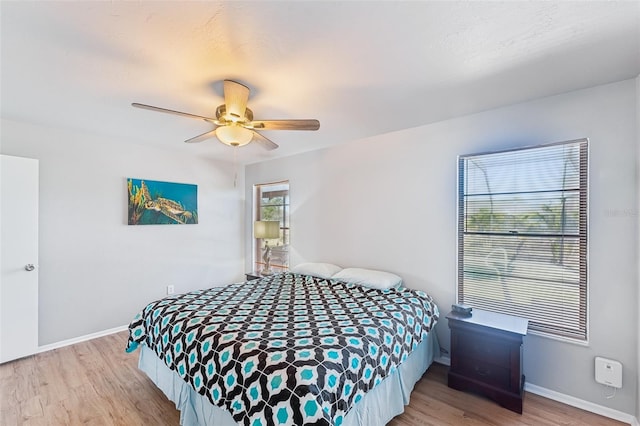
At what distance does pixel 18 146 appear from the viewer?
2.88 metres

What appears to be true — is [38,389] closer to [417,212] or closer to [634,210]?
[417,212]

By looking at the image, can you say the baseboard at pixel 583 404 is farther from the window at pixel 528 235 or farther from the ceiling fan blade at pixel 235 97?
the ceiling fan blade at pixel 235 97

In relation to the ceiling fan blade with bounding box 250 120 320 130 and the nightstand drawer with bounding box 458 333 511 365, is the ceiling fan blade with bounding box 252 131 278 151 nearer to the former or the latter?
the ceiling fan blade with bounding box 250 120 320 130

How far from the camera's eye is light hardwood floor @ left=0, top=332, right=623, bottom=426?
1.98 metres

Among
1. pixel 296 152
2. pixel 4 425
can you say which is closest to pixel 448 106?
pixel 296 152

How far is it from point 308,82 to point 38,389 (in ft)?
10.9

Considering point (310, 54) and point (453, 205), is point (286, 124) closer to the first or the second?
point (310, 54)

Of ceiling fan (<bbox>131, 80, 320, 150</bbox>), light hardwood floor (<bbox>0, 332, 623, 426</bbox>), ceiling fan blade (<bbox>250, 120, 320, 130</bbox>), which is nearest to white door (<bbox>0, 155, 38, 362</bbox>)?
light hardwood floor (<bbox>0, 332, 623, 426</bbox>)

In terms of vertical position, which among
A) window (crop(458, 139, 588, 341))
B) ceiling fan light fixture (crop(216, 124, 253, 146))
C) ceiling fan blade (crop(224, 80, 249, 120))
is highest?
ceiling fan blade (crop(224, 80, 249, 120))

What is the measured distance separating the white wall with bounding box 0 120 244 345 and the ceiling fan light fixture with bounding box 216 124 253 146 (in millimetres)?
2217

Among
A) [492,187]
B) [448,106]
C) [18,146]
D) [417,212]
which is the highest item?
[448,106]

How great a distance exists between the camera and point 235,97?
2037mm

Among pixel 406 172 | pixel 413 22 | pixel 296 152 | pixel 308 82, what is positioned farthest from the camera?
pixel 296 152

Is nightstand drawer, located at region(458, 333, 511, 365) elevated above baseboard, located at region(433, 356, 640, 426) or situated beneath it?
elevated above
